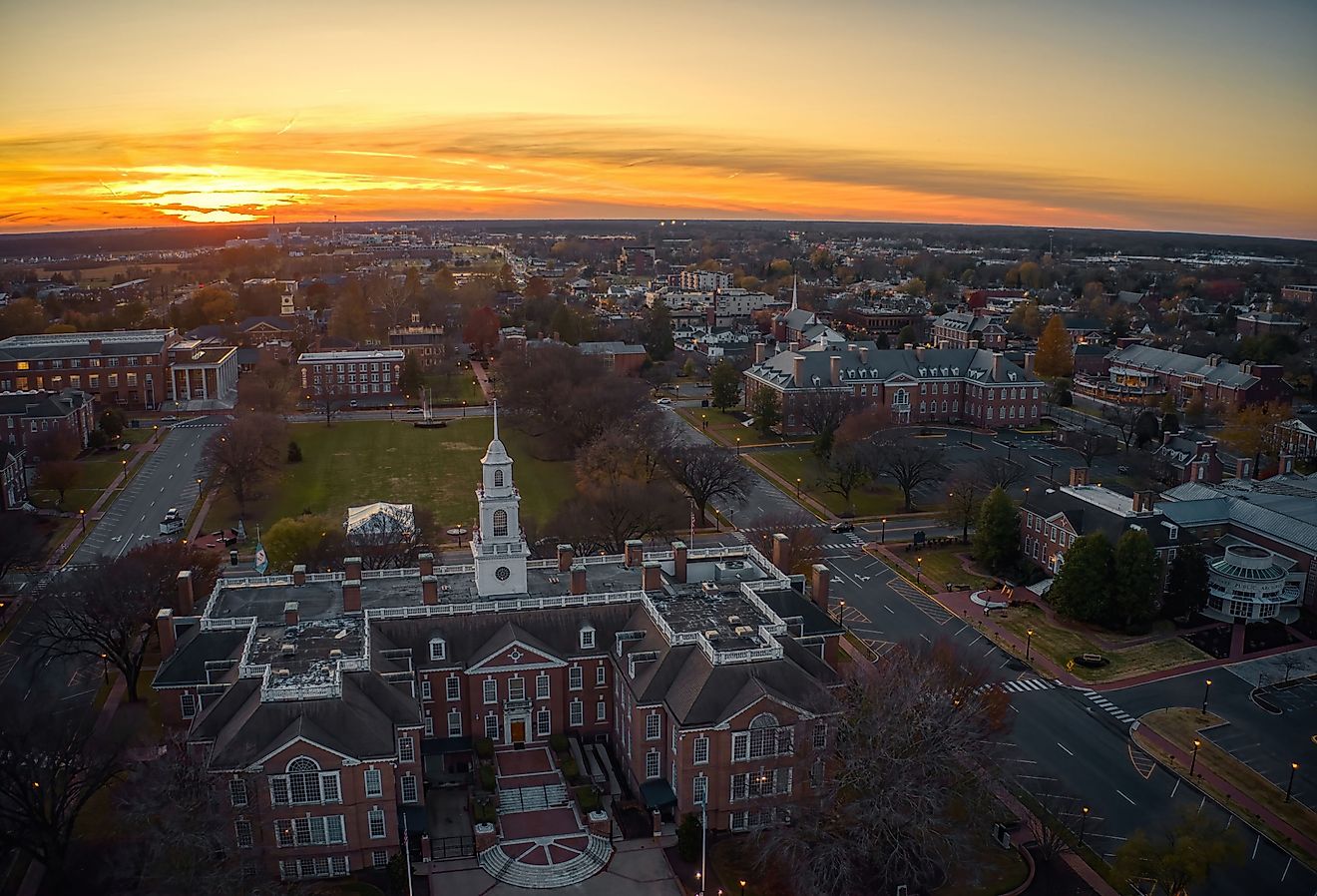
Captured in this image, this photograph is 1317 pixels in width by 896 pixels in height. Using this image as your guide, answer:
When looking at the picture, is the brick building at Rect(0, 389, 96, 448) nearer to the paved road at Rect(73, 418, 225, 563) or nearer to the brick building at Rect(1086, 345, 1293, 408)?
the paved road at Rect(73, 418, 225, 563)

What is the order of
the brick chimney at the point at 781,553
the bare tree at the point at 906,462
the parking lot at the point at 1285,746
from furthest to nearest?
1. the bare tree at the point at 906,462
2. the brick chimney at the point at 781,553
3. the parking lot at the point at 1285,746

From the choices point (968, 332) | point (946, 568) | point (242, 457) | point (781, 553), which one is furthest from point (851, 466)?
point (968, 332)

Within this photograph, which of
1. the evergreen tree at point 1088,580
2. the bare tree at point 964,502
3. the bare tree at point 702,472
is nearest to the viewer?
the evergreen tree at point 1088,580

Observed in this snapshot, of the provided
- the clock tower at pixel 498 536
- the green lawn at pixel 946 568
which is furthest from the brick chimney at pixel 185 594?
the green lawn at pixel 946 568

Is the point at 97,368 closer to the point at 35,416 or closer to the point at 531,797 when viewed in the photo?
the point at 35,416

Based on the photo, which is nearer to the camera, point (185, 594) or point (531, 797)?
point (531, 797)

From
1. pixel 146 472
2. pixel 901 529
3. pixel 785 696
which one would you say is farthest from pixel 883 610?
pixel 146 472

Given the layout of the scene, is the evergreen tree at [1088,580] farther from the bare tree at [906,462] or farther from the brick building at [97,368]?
the brick building at [97,368]
